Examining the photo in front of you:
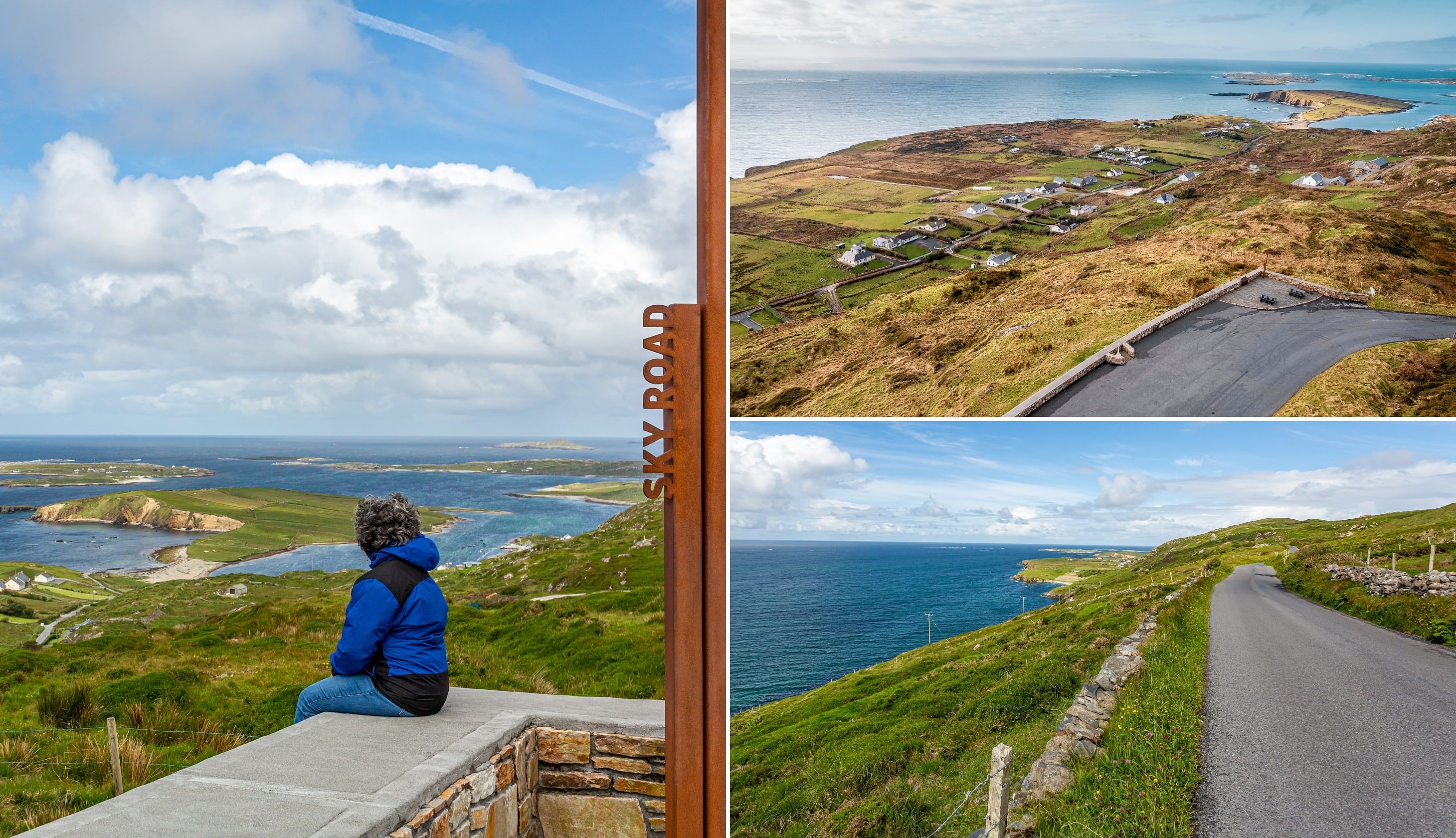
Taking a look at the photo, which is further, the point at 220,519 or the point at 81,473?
the point at 81,473

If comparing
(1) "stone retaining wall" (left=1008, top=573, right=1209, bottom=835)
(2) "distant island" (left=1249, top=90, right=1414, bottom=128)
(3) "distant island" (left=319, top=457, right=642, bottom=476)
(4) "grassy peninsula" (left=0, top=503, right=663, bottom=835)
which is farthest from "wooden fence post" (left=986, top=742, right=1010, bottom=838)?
(3) "distant island" (left=319, top=457, right=642, bottom=476)

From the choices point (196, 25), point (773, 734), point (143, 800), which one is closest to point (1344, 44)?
point (773, 734)

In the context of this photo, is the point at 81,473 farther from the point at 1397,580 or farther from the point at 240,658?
the point at 1397,580

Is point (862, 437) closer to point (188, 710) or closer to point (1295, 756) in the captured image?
point (1295, 756)

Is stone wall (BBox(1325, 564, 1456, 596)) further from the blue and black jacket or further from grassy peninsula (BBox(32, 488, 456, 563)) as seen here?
grassy peninsula (BBox(32, 488, 456, 563))

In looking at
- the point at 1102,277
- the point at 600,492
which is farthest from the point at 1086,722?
the point at 600,492

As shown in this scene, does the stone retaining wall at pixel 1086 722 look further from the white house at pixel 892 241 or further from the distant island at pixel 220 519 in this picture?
the distant island at pixel 220 519

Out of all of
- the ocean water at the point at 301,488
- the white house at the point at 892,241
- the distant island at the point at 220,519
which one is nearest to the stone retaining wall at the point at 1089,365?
the white house at the point at 892,241
